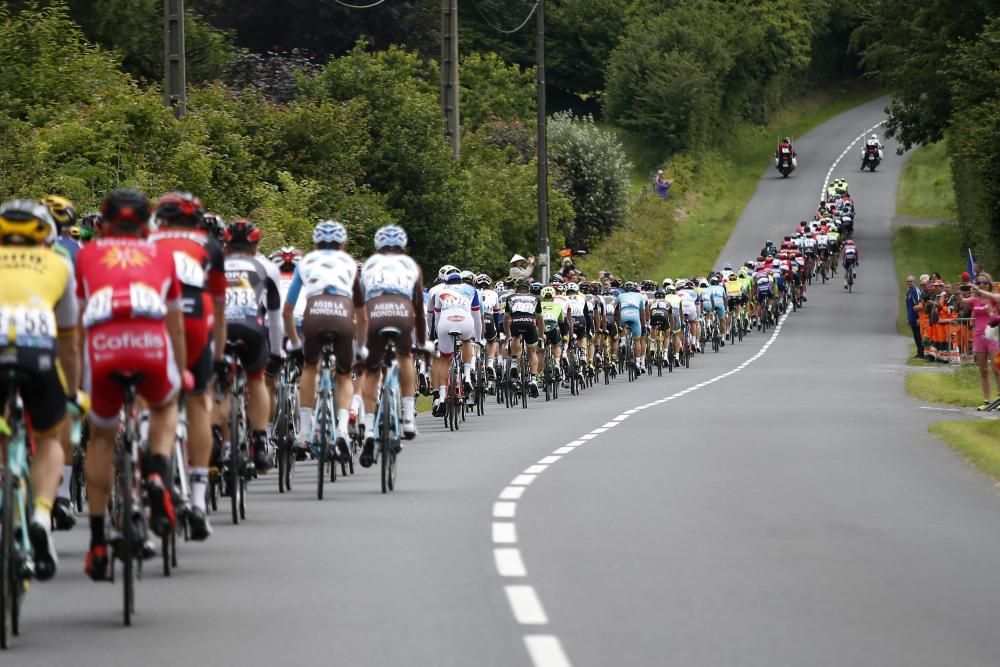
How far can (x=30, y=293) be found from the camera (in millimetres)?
9438

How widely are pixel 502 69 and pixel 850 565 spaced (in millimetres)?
71808

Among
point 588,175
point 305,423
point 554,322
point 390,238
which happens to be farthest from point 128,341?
point 588,175

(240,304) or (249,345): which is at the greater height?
(240,304)

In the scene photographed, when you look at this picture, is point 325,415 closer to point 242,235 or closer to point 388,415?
point 388,415

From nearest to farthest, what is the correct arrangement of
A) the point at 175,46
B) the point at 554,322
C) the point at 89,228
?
the point at 89,228
the point at 175,46
the point at 554,322

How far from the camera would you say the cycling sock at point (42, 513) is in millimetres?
9586

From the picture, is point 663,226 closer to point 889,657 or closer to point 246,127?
point 246,127

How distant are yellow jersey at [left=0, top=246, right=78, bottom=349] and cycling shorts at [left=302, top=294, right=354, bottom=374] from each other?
6058 mm

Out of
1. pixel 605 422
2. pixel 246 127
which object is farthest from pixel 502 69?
pixel 605 422

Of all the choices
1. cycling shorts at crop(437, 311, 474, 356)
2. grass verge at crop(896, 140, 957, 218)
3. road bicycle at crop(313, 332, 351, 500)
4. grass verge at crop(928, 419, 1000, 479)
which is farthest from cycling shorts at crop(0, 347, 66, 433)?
grass verge at crop(896, 140, 957, 218)

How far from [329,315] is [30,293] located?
637 centimetres

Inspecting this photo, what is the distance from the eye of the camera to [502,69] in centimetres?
8262

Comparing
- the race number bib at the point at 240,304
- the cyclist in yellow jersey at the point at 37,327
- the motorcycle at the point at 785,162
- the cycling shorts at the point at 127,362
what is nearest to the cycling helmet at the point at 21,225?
the cyclist in yellow jersey at the point at 37,327

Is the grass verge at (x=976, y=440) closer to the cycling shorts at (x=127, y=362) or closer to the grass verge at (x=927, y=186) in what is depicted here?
the cycling shorts at (x=127, y=362)
